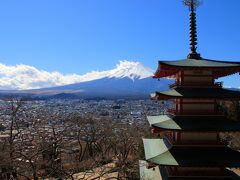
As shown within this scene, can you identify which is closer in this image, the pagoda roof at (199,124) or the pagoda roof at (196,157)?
the pagoda roof at (196,157)

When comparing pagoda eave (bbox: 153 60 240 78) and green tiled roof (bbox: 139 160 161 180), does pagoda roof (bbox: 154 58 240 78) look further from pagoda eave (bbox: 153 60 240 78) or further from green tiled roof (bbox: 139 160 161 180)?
green tiled roof (bbox: 139 160 161 180)

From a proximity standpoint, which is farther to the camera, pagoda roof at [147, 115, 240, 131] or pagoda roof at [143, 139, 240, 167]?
pagoda roof at [147, 115, 240, 131]

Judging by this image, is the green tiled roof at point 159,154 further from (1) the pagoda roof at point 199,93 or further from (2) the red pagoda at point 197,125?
(1) the pagoda roof at point 199,93

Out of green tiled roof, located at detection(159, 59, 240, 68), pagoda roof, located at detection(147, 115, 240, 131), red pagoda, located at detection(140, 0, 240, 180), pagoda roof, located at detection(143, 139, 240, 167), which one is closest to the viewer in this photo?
pagoda roof, located at detection(143, 139, 240, 167)

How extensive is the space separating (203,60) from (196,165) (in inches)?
217

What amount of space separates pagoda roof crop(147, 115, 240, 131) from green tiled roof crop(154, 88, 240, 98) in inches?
44.8

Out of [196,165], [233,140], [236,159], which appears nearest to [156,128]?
[196,165]

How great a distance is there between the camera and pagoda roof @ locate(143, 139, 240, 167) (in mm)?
17641

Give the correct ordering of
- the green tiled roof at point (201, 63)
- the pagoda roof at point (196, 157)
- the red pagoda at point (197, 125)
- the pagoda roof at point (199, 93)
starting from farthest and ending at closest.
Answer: the green tiled roof at point (201, 63) → the pagoda roof at point (199, 93) → the red pagoda at point (197, 125) → the pagoda roof at point (196, 157)

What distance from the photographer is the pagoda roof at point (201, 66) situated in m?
18.6

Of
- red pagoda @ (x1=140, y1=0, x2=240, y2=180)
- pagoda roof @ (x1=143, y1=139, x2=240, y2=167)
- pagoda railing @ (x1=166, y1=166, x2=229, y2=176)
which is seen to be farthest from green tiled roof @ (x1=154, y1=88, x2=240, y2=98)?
pagoda railing @ (x1=166, y1=166, x2=229, y2=176)

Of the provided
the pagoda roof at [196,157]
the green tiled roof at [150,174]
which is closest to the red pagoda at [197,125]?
the pagoda roof at [196,157]

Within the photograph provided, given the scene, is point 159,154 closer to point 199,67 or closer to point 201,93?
point 201,93

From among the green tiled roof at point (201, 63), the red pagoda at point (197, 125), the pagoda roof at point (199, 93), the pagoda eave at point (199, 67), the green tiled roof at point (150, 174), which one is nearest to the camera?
the red pagoda at point (197, 125)
